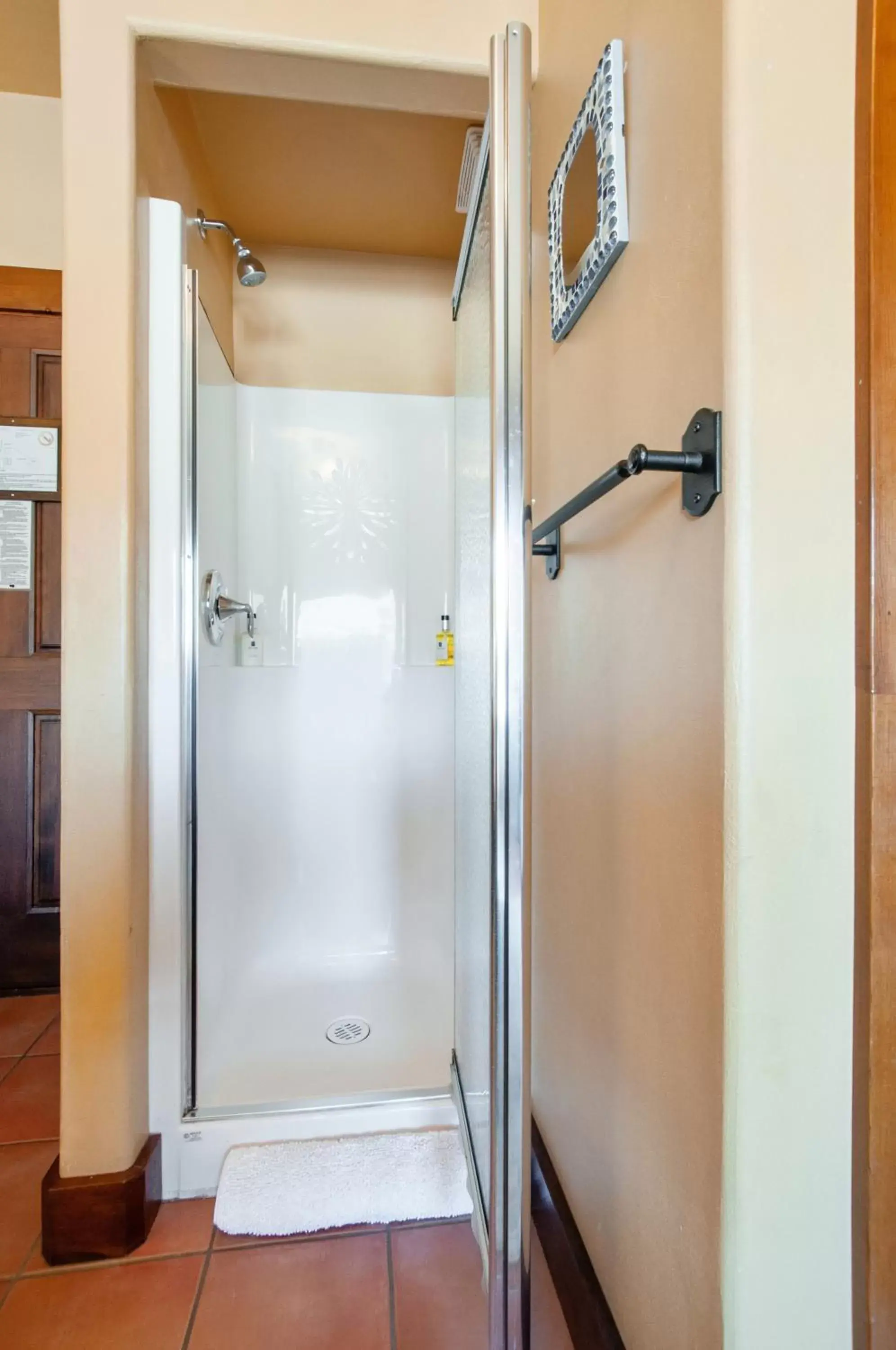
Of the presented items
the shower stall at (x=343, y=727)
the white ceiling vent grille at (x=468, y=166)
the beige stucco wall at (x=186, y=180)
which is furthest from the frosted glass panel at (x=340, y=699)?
the white ceiling vent grille at (x=468, y=166)

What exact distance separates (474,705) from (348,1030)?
3.65 feet

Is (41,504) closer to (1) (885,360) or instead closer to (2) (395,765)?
(2) (395,765)

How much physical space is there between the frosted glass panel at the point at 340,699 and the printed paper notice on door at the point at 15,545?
0.62 m

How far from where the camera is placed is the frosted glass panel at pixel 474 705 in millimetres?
952

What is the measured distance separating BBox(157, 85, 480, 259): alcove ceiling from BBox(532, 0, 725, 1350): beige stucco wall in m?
0.75

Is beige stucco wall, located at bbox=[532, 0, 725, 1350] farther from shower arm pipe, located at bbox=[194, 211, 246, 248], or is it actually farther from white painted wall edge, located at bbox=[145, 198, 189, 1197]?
shower arm pipe, located at bbox=[194, 211, 246, 248]

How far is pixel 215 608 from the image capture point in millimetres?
1575

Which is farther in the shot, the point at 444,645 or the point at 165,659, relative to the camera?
the point at 444,645

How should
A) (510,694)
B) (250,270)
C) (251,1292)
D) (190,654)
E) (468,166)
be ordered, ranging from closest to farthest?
(510,694) < (251,1292) < (190,654) < (468,166) < (250,270)

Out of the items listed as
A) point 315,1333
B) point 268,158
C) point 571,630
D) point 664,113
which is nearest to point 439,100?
point 268,158

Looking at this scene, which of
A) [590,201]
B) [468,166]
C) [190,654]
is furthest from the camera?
[468,166]

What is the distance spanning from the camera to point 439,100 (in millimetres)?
1204

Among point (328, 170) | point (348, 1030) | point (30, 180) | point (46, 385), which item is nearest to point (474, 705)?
point (348, 1030)

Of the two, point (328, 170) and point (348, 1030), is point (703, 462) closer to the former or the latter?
point (348, 1030)
